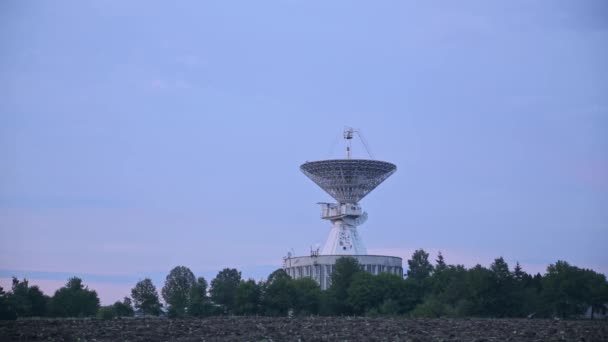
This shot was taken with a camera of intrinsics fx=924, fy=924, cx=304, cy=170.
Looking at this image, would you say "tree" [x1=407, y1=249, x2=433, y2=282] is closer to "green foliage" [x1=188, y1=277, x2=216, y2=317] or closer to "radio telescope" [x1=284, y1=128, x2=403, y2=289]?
"radio telescope" [x1=284, y1=128, x2=403, y2=289]

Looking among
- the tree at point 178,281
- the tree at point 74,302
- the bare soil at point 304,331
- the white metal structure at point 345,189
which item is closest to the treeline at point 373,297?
the tree at point 74,302

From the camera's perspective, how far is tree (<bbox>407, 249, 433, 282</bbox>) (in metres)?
165

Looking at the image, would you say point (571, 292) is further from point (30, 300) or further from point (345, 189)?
point (30, 300)

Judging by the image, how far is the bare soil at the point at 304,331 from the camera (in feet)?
165

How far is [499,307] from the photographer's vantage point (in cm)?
9750

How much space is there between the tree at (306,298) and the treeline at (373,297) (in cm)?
11

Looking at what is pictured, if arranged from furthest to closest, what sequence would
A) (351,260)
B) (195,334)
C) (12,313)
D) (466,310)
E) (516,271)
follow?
(516,271) → (351,260) → (466,310) → (12,313) → (195,334)

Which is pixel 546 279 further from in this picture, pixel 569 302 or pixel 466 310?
pixel 466 310

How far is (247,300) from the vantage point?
104 meters

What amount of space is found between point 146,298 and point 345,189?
29838 millimetres

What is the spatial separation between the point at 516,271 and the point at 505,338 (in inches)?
3252

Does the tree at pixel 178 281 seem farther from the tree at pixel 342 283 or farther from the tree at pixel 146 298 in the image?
the tree at pixel 342 283

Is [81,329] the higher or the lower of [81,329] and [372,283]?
the lower

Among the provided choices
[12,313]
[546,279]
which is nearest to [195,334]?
[12,313]
